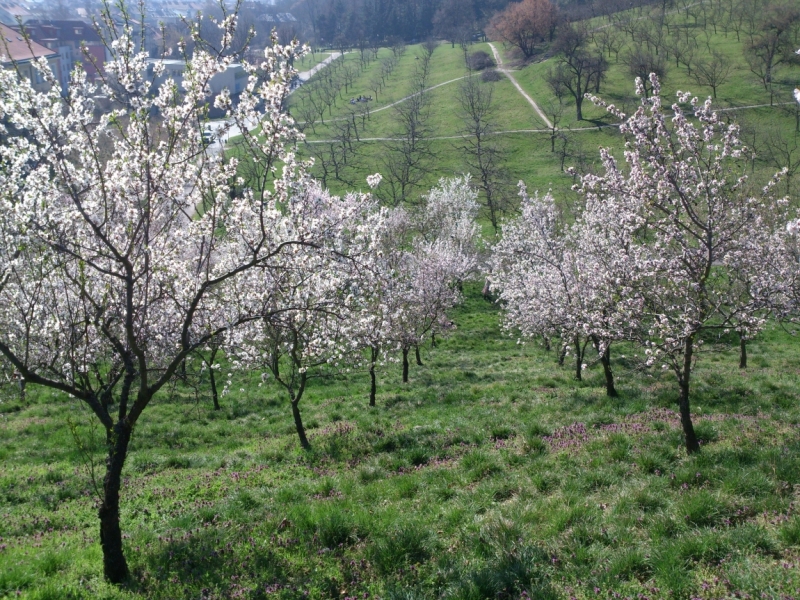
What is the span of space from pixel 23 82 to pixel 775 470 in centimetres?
1070

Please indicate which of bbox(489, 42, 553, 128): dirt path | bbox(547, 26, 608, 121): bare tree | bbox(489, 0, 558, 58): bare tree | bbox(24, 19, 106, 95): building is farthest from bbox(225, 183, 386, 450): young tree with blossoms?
bbox(489, 0, 558, 58): bare tree

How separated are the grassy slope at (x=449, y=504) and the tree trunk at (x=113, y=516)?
25 centimetres

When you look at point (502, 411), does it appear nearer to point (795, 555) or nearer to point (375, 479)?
point (375, 479)

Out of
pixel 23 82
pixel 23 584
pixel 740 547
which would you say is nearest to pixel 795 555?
pixel 740 547

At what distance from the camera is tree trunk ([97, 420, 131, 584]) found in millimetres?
6570

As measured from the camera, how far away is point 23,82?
20.9 ft

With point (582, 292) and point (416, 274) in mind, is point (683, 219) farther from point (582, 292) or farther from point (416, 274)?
point (416, 274)

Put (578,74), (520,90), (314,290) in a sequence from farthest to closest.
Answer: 1. (520,90)
2. (578,74)
3. (314,290)

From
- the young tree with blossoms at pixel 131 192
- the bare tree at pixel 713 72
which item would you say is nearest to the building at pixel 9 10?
the bare tree at pixel 713 72

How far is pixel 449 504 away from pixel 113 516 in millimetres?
4378

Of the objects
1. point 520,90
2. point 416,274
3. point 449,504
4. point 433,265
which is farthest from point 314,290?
point 520,90

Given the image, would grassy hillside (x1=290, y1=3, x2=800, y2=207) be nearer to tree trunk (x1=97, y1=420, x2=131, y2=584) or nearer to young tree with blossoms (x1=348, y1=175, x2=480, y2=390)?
young tree with blossoms (x1=348, y1=175, x2=480, y2=390)

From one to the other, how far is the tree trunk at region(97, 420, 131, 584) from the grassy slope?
25cm

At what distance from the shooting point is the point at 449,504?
8.05 metres
